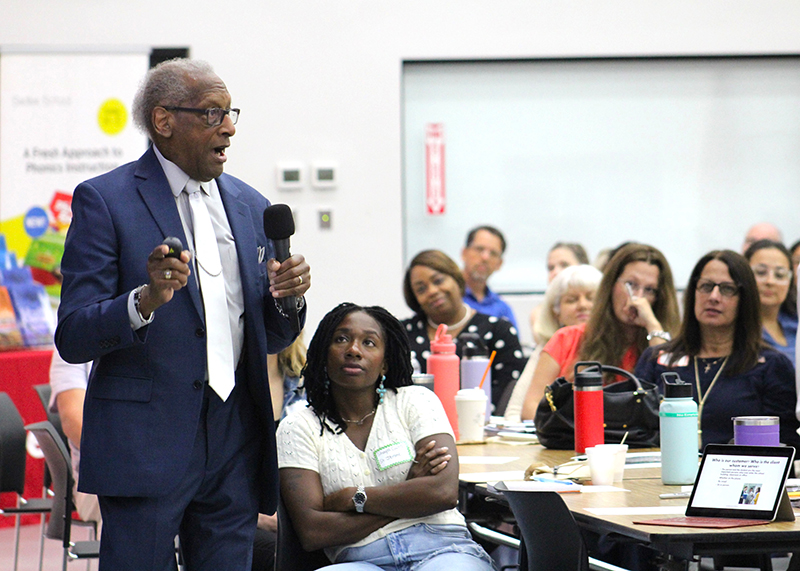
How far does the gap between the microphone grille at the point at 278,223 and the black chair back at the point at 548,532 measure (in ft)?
2.72

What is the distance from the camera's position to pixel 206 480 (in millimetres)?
2109

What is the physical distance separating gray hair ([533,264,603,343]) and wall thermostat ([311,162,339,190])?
264cm

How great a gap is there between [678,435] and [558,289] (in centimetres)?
229

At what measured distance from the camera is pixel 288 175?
720 cm

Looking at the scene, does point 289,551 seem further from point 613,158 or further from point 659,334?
point 613,158

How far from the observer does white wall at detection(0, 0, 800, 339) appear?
23.4 ft

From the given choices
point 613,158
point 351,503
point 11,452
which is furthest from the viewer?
point 613,158

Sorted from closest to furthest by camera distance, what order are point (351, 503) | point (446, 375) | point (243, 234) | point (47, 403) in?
point (243, 234) < point (351, 503) < point (446, 375) < point (47, 403)

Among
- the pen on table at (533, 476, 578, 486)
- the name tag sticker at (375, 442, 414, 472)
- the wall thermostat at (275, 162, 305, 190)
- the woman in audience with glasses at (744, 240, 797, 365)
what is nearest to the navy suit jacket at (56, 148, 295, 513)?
the name tag sticker at (375, 442, 414, 472)

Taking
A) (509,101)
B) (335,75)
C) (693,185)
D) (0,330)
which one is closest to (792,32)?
(693,185)

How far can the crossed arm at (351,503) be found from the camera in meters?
2.65

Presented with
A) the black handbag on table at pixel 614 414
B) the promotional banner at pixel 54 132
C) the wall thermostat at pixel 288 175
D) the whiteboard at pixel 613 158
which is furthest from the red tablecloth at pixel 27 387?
the black handbag on table at pixel 614 414

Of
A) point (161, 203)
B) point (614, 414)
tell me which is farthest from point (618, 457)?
point (161, 203)

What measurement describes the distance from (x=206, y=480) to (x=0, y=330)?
4.49 m
